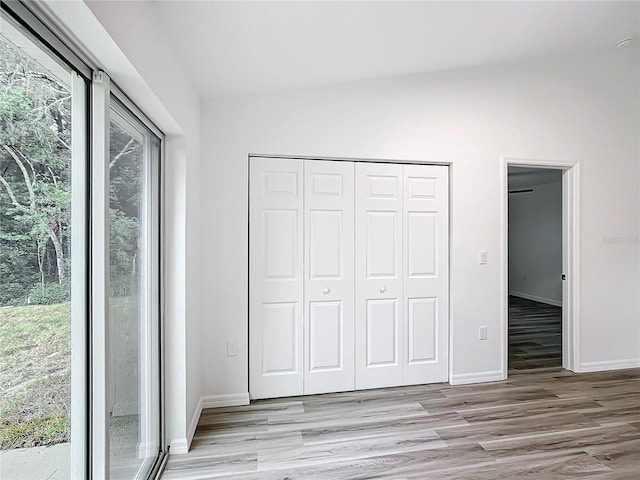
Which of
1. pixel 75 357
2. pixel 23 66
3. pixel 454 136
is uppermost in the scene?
pixel 454 136

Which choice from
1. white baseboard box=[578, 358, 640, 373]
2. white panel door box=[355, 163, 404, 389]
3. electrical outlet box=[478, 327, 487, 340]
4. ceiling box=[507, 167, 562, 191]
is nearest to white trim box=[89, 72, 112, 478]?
white panel door box=[355, 163, 404, 389]

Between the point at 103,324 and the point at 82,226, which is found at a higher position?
the point at 82,226

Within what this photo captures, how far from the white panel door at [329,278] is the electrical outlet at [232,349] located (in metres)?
0.56

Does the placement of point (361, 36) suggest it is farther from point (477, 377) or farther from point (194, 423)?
point (477, 377)

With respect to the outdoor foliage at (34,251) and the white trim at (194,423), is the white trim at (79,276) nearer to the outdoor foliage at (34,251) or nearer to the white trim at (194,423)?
the outdoor foliage at (34,251)

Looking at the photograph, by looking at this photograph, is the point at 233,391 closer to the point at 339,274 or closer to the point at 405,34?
the point at 339,274

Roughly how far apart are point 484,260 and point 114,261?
2.87 metres

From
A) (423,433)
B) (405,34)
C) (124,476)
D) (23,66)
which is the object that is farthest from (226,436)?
(405,34)

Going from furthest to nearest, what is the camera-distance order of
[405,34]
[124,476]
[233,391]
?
[233,391] < [405,34] < [124,476]

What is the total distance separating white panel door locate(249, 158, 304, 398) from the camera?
2781mm

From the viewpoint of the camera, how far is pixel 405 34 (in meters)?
2.20

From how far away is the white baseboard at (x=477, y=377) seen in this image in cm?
308

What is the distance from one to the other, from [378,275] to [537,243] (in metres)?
5.80

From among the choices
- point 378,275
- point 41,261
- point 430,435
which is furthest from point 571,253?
point 41,261
